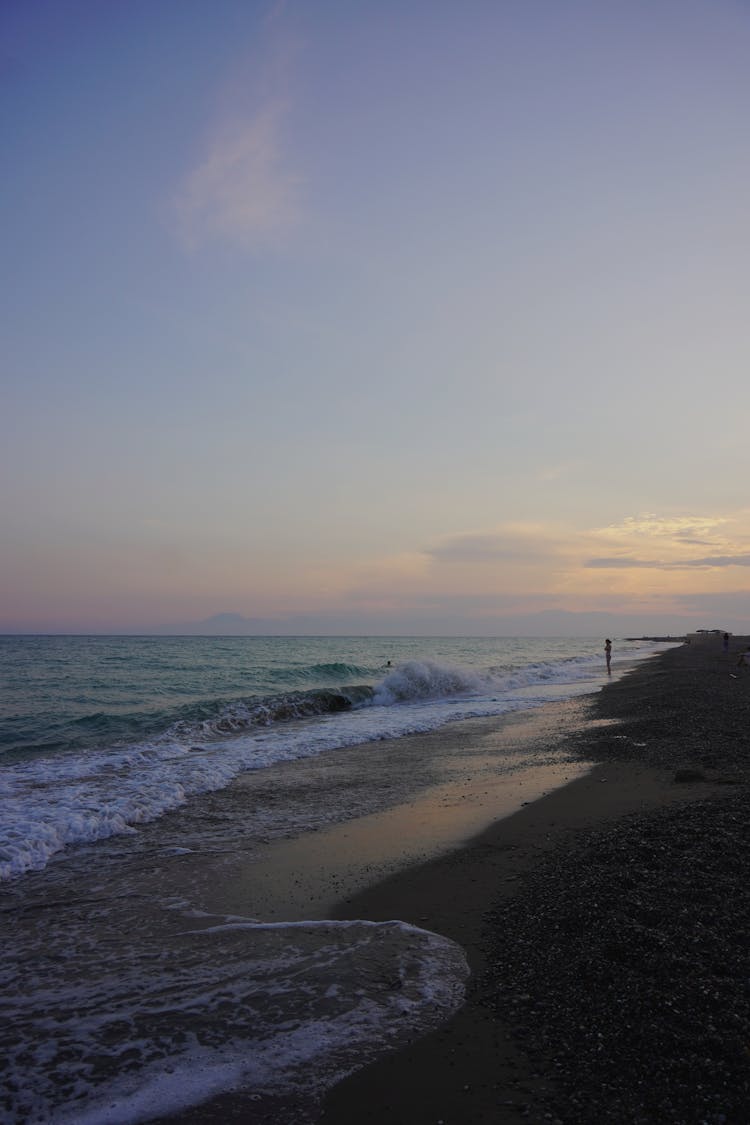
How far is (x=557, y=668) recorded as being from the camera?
155 feet

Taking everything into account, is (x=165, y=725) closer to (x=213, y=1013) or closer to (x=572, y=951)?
(x=213, y=1013)

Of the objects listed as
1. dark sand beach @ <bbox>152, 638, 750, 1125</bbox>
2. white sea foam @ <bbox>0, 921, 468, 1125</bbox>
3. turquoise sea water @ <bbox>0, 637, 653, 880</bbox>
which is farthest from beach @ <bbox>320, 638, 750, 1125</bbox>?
turquoise sea water @ <bbox>0, 637, 653, 880</bbox>

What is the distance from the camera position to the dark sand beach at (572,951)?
345 cm

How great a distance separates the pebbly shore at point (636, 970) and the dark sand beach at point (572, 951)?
0.01 m

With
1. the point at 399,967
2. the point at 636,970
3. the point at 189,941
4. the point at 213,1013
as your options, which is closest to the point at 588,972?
the point at 636,970

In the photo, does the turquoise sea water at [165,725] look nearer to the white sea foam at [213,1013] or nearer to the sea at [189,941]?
the sea at [189,941]

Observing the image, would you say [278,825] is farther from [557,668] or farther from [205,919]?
[557,668]

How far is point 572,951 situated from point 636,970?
56 cm

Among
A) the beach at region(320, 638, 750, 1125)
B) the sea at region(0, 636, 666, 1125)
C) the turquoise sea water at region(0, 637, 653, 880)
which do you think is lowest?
the turquoise sea water at region(0, 637, 653, 880)

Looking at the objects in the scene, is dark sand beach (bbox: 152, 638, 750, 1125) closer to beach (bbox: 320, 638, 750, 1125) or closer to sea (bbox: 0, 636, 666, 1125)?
beach (bbox: 320, 638, 750, 1125)

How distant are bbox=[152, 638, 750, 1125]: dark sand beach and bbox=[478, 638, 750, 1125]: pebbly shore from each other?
14 millimetres

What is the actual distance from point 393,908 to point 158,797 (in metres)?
6.66

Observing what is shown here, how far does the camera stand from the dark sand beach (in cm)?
345

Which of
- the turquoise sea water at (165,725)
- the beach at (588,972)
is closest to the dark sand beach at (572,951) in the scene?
the beach at (588,972)
